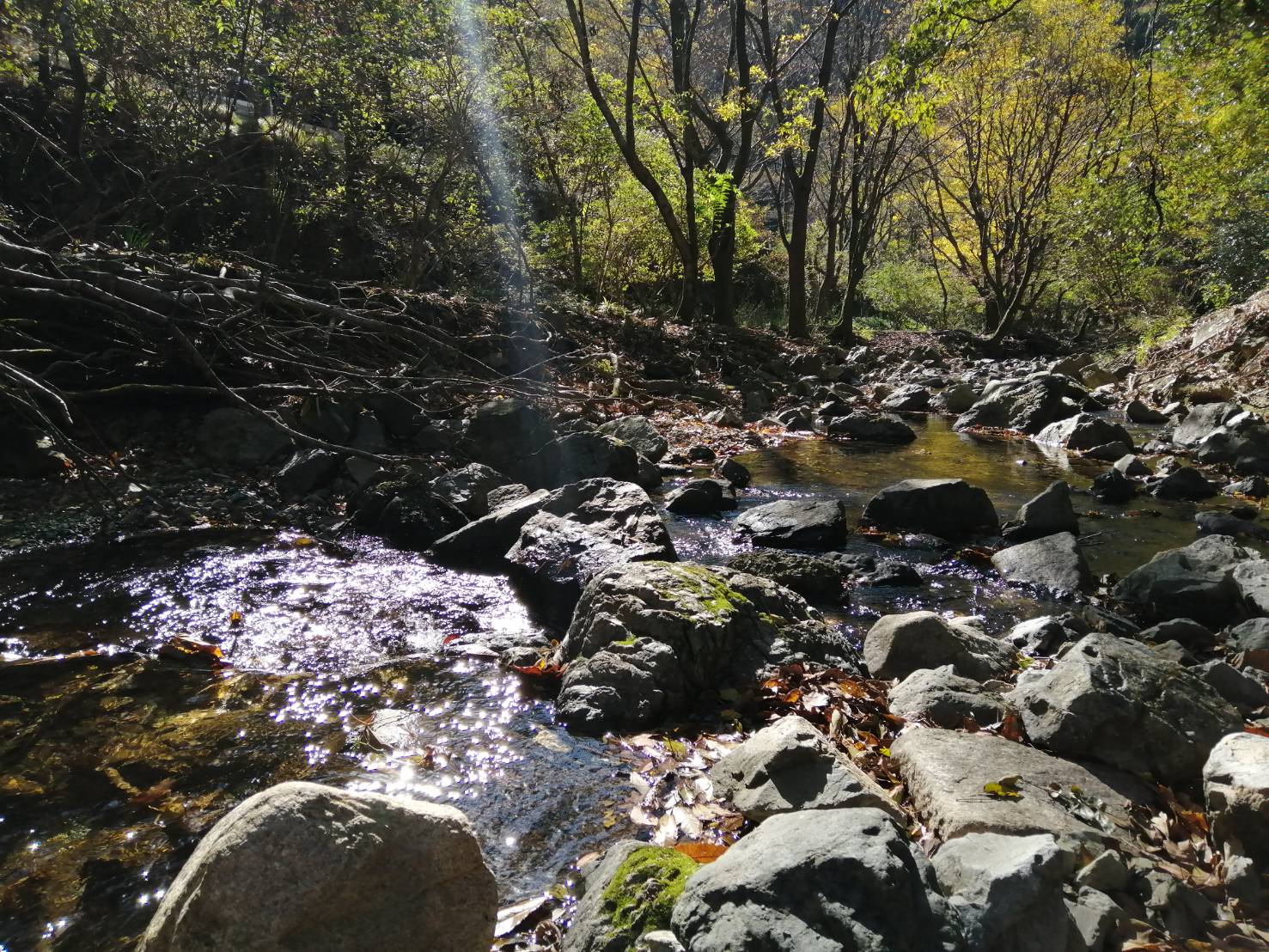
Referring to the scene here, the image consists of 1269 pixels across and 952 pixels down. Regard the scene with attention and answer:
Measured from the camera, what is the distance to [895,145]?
2417 centimetres

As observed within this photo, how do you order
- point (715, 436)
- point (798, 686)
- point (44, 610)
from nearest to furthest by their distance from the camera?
point (798, 686), point (44, 610), point (715, 436)

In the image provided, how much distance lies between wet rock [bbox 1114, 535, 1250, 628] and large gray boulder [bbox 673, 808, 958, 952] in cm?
464

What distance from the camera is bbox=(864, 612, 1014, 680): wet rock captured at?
4.59 meters

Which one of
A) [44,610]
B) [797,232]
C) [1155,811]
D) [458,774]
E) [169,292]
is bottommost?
[1155,811]

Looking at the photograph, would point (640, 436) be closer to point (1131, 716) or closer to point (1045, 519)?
point (1045, 519)

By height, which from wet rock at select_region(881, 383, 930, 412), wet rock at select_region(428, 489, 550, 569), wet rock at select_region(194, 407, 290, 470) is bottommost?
wet rock at select_region(428, 489, 550, 569)

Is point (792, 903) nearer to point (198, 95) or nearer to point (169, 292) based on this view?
point (169, 292)

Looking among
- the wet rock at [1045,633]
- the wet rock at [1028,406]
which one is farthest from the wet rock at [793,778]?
the wet rock at [1028,406]

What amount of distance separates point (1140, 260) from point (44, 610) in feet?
81.4

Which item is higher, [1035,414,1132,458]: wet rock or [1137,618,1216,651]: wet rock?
[1035,414,1132,458]: wet rock

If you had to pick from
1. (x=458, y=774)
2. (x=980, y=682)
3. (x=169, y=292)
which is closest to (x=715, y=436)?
(x=169, y=292)

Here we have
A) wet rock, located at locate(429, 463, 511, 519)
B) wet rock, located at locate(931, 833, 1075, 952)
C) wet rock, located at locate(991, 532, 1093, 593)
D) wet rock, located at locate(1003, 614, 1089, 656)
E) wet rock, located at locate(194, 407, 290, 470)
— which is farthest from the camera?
wet rock, located at locate(194, 407, 290, 470)

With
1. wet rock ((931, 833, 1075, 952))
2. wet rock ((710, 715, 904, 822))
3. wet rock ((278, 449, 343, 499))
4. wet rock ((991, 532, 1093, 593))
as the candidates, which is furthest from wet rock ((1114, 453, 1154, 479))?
wet rock ((278, 449, 343, 499))

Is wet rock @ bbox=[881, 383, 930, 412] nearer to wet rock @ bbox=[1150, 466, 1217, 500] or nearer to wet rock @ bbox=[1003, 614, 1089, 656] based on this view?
wet rock @ bbox=[1150, 466, 1217, 500]
